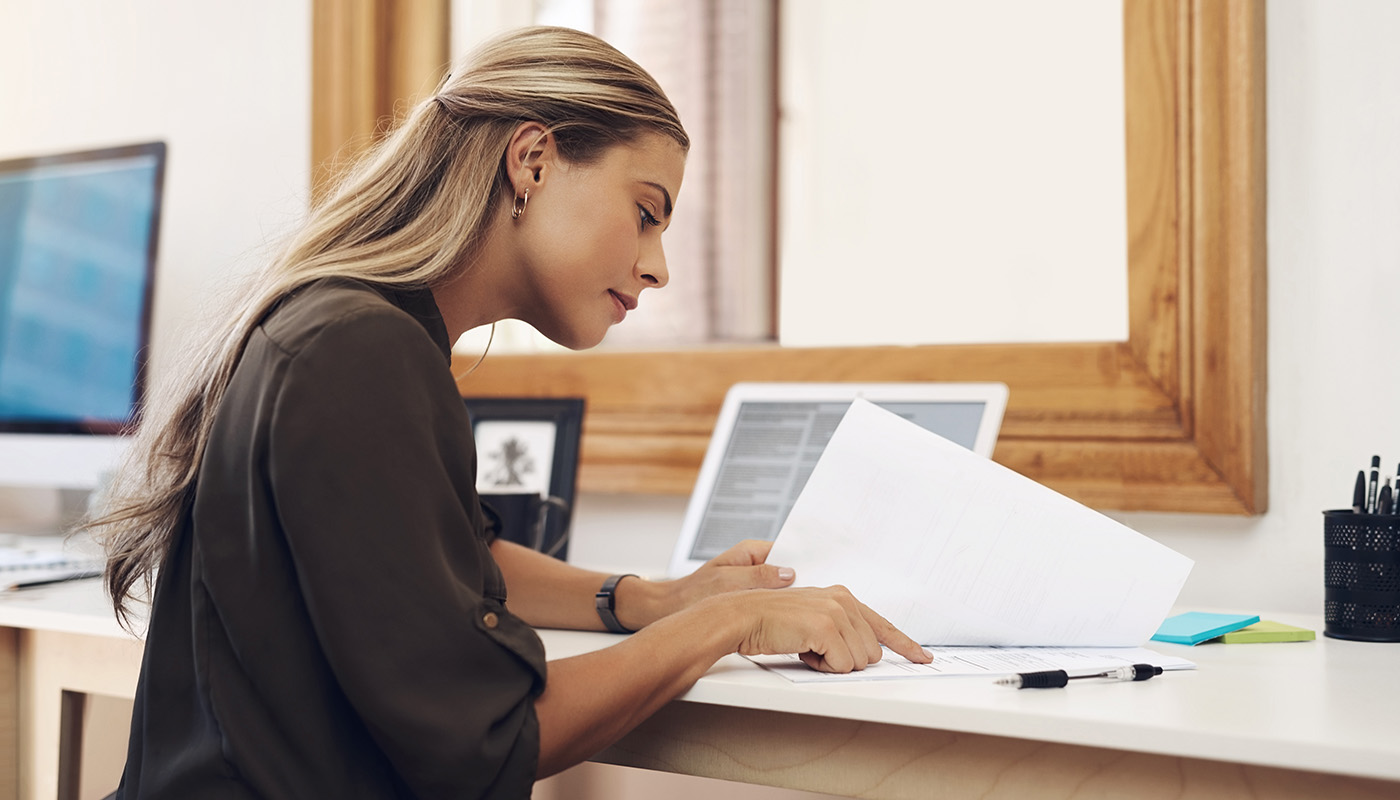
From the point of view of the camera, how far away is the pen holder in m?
0.92

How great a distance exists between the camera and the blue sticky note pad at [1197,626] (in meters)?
0.91

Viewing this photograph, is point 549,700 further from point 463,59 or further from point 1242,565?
point 1242,565

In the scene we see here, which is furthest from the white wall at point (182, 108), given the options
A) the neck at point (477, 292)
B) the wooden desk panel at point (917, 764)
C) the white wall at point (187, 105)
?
the wooden desk panel at point (917, 764)

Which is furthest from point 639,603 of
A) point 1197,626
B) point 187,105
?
point 187,105

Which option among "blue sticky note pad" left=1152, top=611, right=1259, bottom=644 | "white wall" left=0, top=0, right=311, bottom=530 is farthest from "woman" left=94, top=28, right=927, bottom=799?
"white wall" left=0, top=0, right=311, bottom=530

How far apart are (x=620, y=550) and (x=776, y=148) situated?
852 millimetres

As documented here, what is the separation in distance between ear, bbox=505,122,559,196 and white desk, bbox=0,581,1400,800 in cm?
38

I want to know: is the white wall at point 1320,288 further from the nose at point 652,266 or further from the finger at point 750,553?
the nose at point 652,266

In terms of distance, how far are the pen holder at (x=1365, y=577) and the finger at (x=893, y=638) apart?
40cm

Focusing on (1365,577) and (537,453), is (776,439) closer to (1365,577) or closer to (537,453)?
(537,453)

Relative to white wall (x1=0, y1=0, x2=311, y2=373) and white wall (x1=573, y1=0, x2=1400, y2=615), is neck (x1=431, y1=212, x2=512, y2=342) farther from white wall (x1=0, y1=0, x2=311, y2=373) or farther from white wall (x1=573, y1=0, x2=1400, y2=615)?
white wall (x1=0, y1=0, x2=311, y2=373)

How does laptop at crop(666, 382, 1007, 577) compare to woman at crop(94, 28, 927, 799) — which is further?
laptop at crop(666, 382, 1007, 577)

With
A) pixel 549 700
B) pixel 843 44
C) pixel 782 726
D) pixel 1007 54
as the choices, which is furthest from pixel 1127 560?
pixel 843 44

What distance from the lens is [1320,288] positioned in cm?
118
